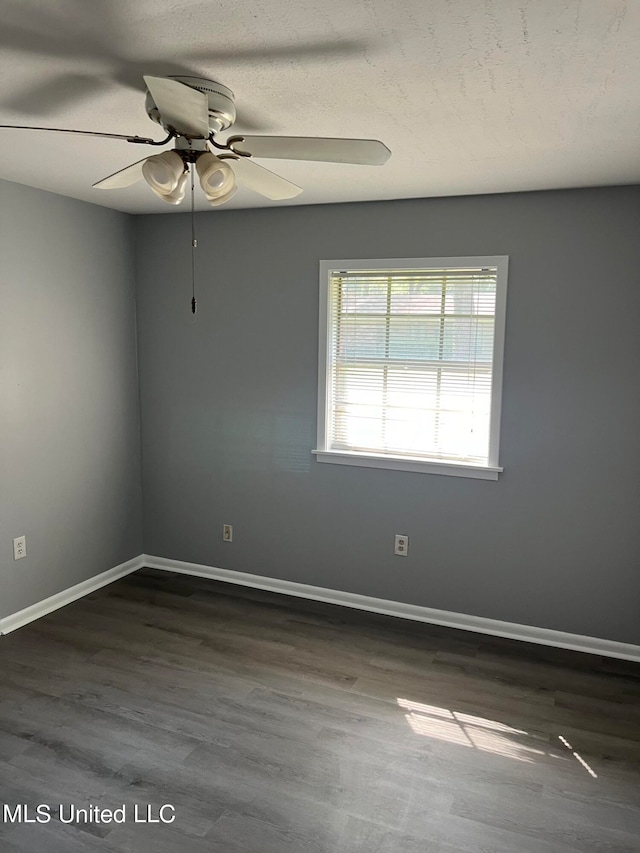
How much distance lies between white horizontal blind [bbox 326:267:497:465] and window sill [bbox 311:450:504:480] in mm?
49

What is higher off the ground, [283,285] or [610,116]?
[610,116]

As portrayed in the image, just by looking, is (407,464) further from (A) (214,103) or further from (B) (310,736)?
(A) (214,103)

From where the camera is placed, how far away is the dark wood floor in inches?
84.5

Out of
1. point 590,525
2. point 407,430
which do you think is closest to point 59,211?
point 407,430

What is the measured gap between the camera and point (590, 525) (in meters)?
3.33

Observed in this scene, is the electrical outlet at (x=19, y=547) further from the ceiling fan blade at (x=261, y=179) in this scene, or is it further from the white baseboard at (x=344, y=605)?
the ceiling fan blade at (x=261, y=179)

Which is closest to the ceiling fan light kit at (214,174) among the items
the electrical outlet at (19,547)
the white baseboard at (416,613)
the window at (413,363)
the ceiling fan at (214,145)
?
the ceiling fan at (214,145)

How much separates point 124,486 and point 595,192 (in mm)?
3295

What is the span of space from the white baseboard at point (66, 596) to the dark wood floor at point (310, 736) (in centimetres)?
7

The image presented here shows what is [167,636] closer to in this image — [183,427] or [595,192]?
[183,427]

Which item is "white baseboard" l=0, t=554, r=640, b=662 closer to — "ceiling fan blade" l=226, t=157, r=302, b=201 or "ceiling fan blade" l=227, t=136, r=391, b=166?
"ceiling fan blade" l=226, t=157, r=302, b=201

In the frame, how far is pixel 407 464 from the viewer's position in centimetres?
368

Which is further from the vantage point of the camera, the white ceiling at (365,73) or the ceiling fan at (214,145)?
the ceiling fan at (214,145)

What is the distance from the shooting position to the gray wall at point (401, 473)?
3.24 m
